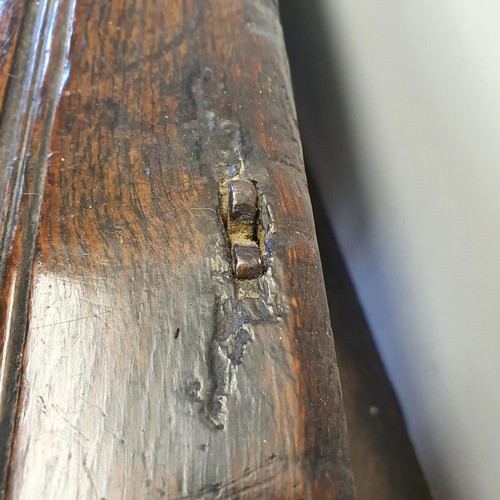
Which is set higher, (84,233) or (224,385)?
(84,233)

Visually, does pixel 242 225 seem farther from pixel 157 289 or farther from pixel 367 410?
pixel 367 410

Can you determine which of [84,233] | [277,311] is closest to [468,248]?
[277,311]

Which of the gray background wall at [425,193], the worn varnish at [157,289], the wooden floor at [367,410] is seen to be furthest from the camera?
the wooden floor at [367,410]

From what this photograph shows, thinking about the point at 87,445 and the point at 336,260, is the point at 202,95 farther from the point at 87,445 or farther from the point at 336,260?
the point at 336,260

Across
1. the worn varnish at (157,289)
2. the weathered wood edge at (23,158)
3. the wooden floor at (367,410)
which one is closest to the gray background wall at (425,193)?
the wooden floor at (367,410)

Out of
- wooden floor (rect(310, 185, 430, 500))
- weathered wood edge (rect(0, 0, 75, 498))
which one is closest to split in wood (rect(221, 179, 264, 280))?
weathered wood edge (rect(0, 0, 75, 498))

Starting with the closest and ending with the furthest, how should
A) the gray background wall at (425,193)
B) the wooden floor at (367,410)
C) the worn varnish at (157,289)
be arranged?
the worn varnish at (157,289) → the gray background wall at (425,193) → the wooden floor at (367,410)

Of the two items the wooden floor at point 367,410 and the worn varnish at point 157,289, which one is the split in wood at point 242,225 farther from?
the wooden floor at point 367,410
